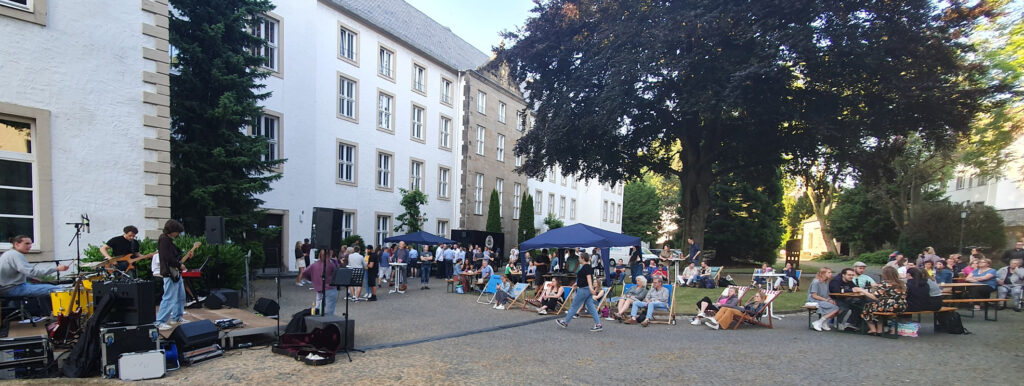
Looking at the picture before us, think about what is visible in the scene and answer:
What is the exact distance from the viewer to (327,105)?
23250 millimetres

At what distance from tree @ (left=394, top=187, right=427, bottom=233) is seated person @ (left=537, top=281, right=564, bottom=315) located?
15.2m

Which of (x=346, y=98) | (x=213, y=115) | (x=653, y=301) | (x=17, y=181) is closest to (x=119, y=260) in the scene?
(x=17, y=181)

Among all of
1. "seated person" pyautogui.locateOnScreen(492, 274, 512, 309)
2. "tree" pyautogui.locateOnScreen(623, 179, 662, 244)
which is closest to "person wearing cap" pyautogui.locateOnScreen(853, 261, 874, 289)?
"seated person" pyautogui.locateOnScreen(492, 274, 512, 309)

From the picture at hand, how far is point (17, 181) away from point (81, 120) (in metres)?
1.53

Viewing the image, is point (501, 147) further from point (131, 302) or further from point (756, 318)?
point (131, 302)

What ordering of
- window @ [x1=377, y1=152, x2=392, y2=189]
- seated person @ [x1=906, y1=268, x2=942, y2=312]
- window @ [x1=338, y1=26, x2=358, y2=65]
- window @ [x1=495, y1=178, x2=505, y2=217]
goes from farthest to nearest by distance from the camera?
1. window @ [x1=495, y1=178, x2=505, y2=217]
2. window @ [x1=377, y1=152, x2=392, y2=189]
3. window @ [x1=338, y1=26, x2=358, y2=65]
4. seated person @ [x1=906, y1=268, x2=942, y2=312]

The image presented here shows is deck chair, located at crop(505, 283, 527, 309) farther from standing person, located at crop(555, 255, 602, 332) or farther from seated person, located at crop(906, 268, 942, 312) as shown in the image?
seated person, located at crop(906, 268, 942, 312)

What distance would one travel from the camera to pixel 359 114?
25.1 meters

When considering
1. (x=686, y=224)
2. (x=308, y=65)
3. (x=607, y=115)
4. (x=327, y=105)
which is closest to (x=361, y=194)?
(x=327, y=105)

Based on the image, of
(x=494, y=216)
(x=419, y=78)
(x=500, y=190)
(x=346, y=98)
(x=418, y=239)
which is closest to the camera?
(x=418, y=239)

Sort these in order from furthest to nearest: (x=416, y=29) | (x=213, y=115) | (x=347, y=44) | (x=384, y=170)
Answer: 1. (x=416, y=29)
2. (x=384, y=170)
3. (x=347, y=44)
4. (x=213, y=115)

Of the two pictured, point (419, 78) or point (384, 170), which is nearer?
point (384, 170)

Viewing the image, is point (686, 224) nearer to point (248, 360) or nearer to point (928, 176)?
point (248, 360)

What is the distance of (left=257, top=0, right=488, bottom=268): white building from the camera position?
2131 cm
